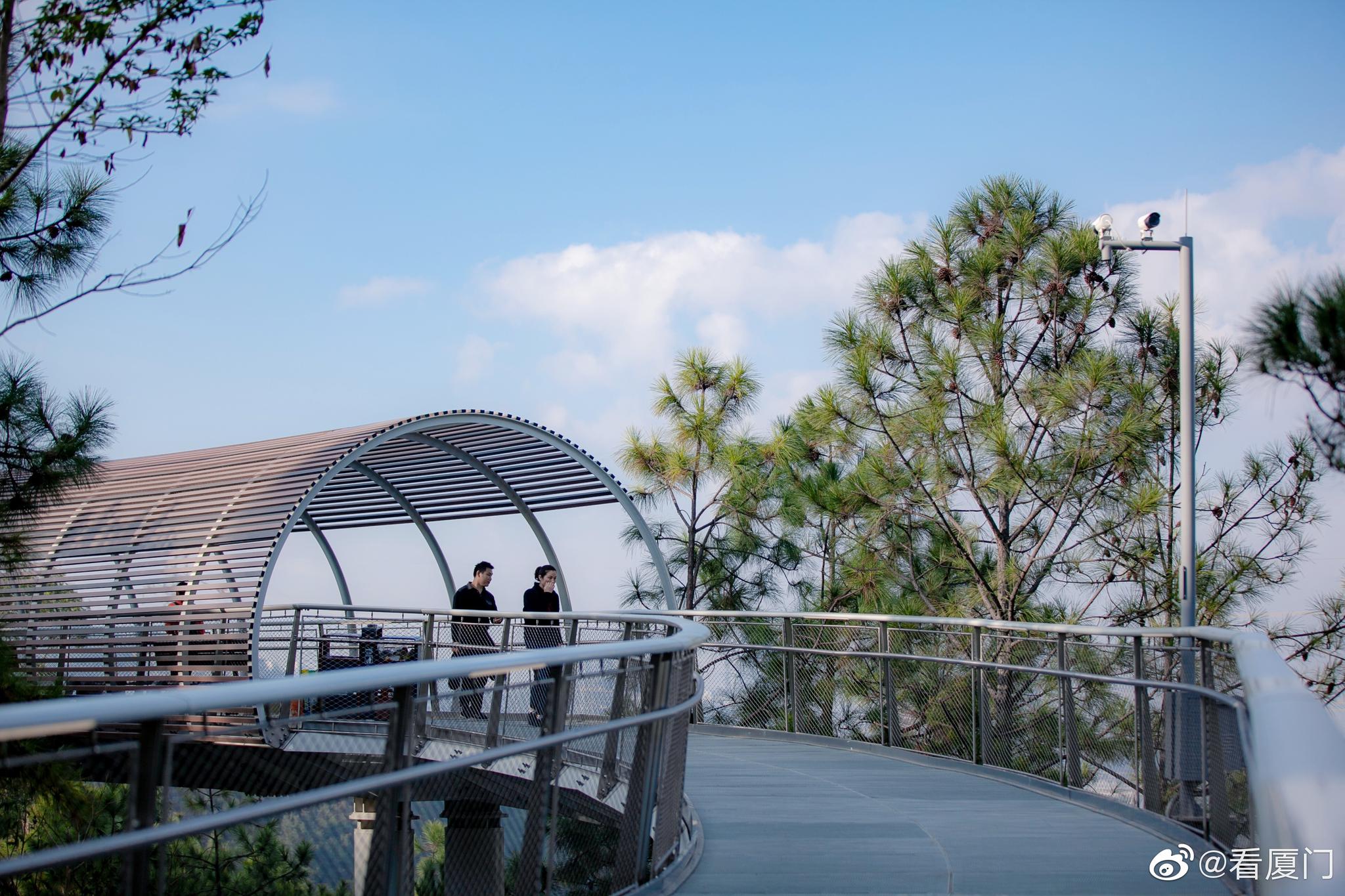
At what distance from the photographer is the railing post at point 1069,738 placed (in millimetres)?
8359

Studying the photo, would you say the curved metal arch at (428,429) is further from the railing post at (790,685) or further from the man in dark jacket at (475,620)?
the railing post at (790,685)

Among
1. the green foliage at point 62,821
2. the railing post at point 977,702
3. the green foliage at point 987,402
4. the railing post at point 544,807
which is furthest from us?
the green foliage at point 987,402

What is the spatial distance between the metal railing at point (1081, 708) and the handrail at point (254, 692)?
2110 millimetres

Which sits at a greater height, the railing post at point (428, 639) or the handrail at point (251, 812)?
the handrail at point (251, 812)

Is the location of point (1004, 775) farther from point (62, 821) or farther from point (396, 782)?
point (396, 782)

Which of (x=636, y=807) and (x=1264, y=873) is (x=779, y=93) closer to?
(x=636, y=807)

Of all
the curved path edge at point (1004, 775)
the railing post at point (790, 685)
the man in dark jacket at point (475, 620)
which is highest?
the man in dark jacket at point (475, 620)

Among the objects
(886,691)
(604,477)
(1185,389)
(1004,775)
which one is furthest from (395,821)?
(604,477)

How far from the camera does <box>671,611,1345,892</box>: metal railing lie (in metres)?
2.49

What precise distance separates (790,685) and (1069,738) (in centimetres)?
399

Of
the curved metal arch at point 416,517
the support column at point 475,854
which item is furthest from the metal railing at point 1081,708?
the curved metal arch at point 416,517

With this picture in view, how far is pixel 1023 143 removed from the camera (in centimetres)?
2017

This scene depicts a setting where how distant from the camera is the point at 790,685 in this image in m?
12.1

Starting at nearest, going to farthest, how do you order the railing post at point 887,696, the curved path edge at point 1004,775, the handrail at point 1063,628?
the handrail at point 1063,628 < the curved path edge at point 1004,775 < the railing post at point 887,696
